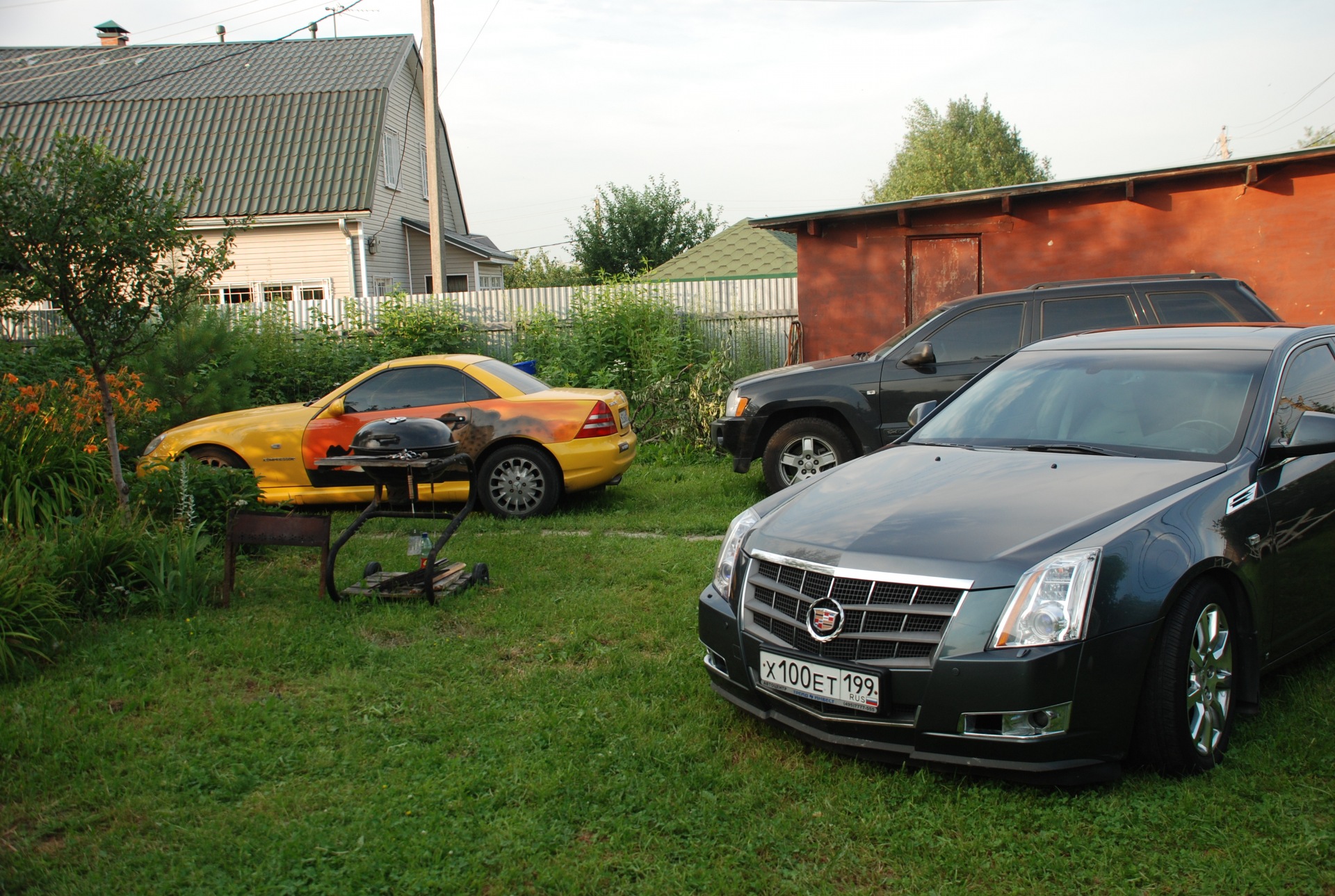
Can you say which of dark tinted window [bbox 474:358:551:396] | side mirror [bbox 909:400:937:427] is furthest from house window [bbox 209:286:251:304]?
side mirror [bbox 909:400:937:427]

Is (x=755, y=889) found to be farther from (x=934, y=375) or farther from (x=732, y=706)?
(x=934, y=375)

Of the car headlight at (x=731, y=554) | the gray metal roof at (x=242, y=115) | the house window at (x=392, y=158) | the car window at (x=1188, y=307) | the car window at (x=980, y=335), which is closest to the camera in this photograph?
the car headlight at (x=731, y=554)

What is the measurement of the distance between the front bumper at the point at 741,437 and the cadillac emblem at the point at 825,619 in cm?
547

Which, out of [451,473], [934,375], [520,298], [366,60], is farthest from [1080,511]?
[366,60]

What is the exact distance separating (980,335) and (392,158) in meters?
18.4

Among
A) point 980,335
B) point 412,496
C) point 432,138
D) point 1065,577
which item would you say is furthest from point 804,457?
point 432,138

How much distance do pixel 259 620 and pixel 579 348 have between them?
26.3 ft

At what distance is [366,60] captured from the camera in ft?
78.1

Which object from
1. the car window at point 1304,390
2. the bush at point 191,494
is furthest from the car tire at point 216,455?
the car window at point 1304,390

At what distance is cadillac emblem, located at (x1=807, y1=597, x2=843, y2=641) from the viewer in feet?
11.0

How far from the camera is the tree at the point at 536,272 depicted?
4216cm

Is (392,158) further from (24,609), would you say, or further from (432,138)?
(24,609)

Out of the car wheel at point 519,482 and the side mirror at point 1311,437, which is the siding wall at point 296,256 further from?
the side mirror at point 1311,437

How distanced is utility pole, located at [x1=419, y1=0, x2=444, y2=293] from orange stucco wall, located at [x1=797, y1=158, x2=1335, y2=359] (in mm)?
6216
